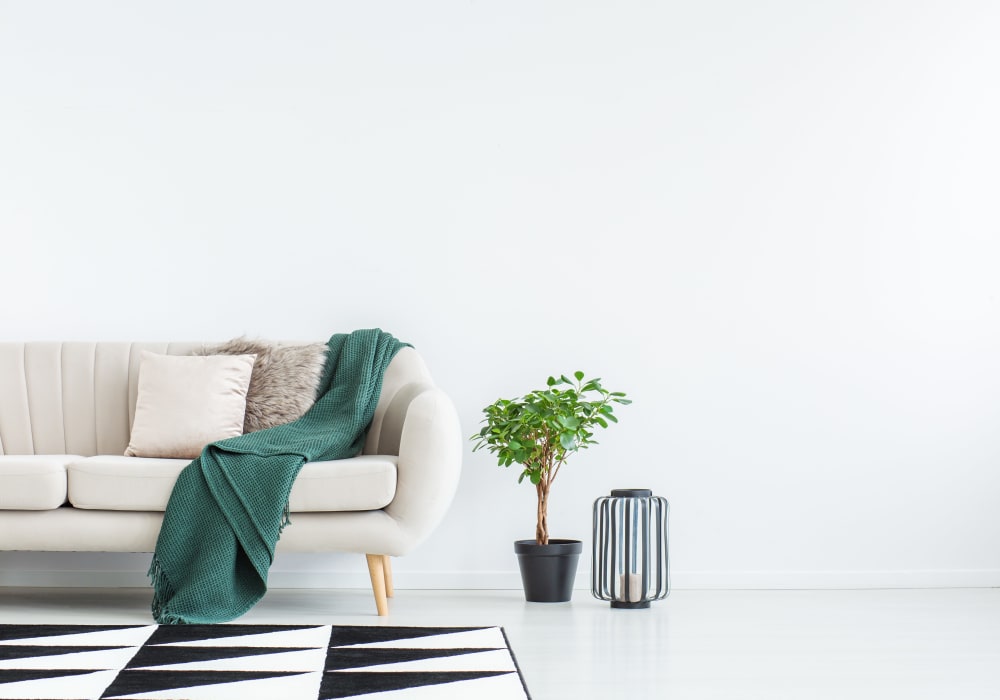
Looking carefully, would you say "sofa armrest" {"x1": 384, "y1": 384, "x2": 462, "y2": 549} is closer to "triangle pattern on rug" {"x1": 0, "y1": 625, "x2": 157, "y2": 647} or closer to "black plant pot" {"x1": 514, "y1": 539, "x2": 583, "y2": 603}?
"black plant pot" {"x1": 514, "y1": 539, "x2": 583, "y2": 603}

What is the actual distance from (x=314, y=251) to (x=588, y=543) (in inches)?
60.1

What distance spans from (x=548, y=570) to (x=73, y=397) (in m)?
1.78

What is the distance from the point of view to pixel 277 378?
3346 millimetres

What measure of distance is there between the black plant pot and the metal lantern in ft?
0.32

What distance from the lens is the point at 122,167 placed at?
3.76 metres

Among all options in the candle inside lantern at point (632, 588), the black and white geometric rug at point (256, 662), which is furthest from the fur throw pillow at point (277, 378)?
the candle inside lantern at point (632, 588)

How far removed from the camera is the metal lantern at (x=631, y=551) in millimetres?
3182

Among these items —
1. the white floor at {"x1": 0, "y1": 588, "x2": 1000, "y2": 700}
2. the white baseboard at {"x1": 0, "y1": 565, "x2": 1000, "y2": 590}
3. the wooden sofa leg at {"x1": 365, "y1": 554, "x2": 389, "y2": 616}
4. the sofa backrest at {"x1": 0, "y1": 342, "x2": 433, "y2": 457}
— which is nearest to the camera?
the white floor at {"x1": 0, "y1": 588, "x2": 1000, "y2": 700}

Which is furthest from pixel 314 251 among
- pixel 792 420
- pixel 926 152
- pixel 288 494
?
pixel 926 152

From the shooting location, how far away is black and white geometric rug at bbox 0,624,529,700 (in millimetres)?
1995

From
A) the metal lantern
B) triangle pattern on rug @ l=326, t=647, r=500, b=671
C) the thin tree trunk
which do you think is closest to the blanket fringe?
triangle pattern on rug @ l=326, t=647, r=500, b=671

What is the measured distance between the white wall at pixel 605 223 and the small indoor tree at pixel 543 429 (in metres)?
0.30

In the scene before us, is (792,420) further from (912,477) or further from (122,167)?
(122,167)

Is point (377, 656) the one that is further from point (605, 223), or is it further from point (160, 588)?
point (605, 223)
